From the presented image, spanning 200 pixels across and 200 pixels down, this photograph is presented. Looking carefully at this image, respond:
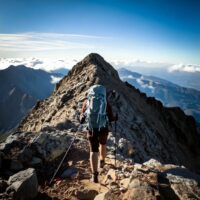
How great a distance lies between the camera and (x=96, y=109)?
31.8 ft

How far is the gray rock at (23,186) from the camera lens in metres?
7.72

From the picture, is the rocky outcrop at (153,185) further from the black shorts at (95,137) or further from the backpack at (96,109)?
the backpack at (96,109)

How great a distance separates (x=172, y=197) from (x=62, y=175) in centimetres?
450

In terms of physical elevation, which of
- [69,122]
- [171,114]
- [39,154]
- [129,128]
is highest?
[39,154]

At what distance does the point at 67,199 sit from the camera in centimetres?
848

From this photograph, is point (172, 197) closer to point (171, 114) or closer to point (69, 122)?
point (69, 122)

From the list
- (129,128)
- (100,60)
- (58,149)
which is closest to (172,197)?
(58,149)

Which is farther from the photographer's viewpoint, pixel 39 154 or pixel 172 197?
pixel 39 154

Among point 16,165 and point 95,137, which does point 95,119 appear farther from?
point 16,165

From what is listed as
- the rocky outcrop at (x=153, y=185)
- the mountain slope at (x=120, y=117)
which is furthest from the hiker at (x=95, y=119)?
the mountain slope at (x=120, y=117)

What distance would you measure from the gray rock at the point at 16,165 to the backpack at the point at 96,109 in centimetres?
323

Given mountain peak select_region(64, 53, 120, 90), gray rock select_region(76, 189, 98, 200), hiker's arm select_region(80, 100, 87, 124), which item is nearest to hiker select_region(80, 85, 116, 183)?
hiker's arm select_region(80, 100, 87, 124)

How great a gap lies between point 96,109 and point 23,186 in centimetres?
363

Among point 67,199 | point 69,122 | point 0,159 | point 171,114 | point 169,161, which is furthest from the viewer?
point 171,114
